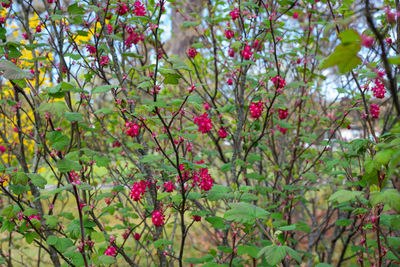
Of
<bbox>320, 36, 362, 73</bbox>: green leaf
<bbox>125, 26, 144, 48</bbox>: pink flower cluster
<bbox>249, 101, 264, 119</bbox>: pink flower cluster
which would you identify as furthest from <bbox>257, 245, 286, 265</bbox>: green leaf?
<bbox>125, 26, 144, 48</bbox>: pink flower cluster

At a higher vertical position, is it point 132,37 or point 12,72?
point 132,37

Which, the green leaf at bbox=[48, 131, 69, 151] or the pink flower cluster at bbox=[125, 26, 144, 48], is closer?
the green leaf at bbox=[48, 131, 69, 151]

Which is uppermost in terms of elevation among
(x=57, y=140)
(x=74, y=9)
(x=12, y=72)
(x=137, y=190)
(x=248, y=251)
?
(x=74, y=9)

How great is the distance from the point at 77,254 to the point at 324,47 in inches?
221

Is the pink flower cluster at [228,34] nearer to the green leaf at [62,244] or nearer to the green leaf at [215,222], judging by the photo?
the green leaf at [215,222]

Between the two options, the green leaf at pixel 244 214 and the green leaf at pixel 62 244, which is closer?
the green leaf at pixel 244 214

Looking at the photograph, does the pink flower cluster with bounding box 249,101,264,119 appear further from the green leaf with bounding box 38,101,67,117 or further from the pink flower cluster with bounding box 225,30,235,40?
the green leaf with bounding box 38,101,67,117

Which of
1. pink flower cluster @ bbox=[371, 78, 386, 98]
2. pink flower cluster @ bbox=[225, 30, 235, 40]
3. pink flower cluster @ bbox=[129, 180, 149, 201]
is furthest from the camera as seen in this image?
pink flower cluster @ bbox=[225, 30, 235, 40]

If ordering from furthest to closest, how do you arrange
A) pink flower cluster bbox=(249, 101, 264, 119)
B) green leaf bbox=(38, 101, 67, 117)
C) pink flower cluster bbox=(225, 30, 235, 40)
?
1. pink flower cluster bbox=(225, 30, 235, 40)
2. pink flower cluster bbox=(249, 101, 264, 119)
3. green leaf bbox=(38, 101, 67, 117)

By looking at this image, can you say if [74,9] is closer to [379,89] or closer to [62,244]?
[62,244]

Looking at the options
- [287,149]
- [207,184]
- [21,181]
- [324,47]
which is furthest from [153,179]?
[324,47]

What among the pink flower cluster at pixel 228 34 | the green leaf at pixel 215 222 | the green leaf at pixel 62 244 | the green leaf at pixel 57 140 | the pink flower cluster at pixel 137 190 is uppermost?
the pink flower cluster at pixel 228 34

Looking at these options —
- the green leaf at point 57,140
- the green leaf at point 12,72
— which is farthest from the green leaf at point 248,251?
the green leaf at point 12,72

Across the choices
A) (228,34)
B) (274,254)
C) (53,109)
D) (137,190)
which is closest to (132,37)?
(228,34)
